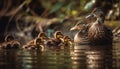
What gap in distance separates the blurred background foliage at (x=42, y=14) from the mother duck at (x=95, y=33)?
5.16 metres

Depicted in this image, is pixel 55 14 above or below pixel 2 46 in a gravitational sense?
above

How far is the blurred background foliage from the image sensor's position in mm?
18084

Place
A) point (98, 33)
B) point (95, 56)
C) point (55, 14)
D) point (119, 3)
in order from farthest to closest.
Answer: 1. point (55, 14)
2. point (119, 3)
3. point (98, 33)
4. point (95, 56)

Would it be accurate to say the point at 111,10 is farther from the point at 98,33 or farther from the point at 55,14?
the point at 98,33

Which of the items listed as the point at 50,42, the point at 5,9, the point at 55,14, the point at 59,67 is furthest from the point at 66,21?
the point at 59,67

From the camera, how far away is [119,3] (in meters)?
17.1

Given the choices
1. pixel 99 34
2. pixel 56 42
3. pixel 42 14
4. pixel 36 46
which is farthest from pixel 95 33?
pixel 42 14

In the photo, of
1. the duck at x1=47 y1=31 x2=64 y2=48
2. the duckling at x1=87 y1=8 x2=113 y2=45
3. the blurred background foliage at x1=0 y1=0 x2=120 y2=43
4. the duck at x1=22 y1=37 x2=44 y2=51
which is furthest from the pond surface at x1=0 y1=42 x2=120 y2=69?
the blurred background foliage at x1=0 y1=0 x2=120 y2=43

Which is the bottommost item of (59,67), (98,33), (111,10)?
(59,67)

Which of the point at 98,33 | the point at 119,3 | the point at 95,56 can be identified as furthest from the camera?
the point at 119,3

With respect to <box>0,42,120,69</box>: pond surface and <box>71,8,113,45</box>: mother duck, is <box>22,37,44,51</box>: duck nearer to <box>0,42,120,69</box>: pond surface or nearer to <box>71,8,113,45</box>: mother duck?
<box>71,8,113,45</box>: mother duck

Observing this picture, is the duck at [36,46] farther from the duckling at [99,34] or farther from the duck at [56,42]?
the duckling at [99,34]

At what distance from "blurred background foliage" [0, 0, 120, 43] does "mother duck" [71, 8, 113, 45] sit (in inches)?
203

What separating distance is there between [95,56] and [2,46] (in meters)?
3.90
